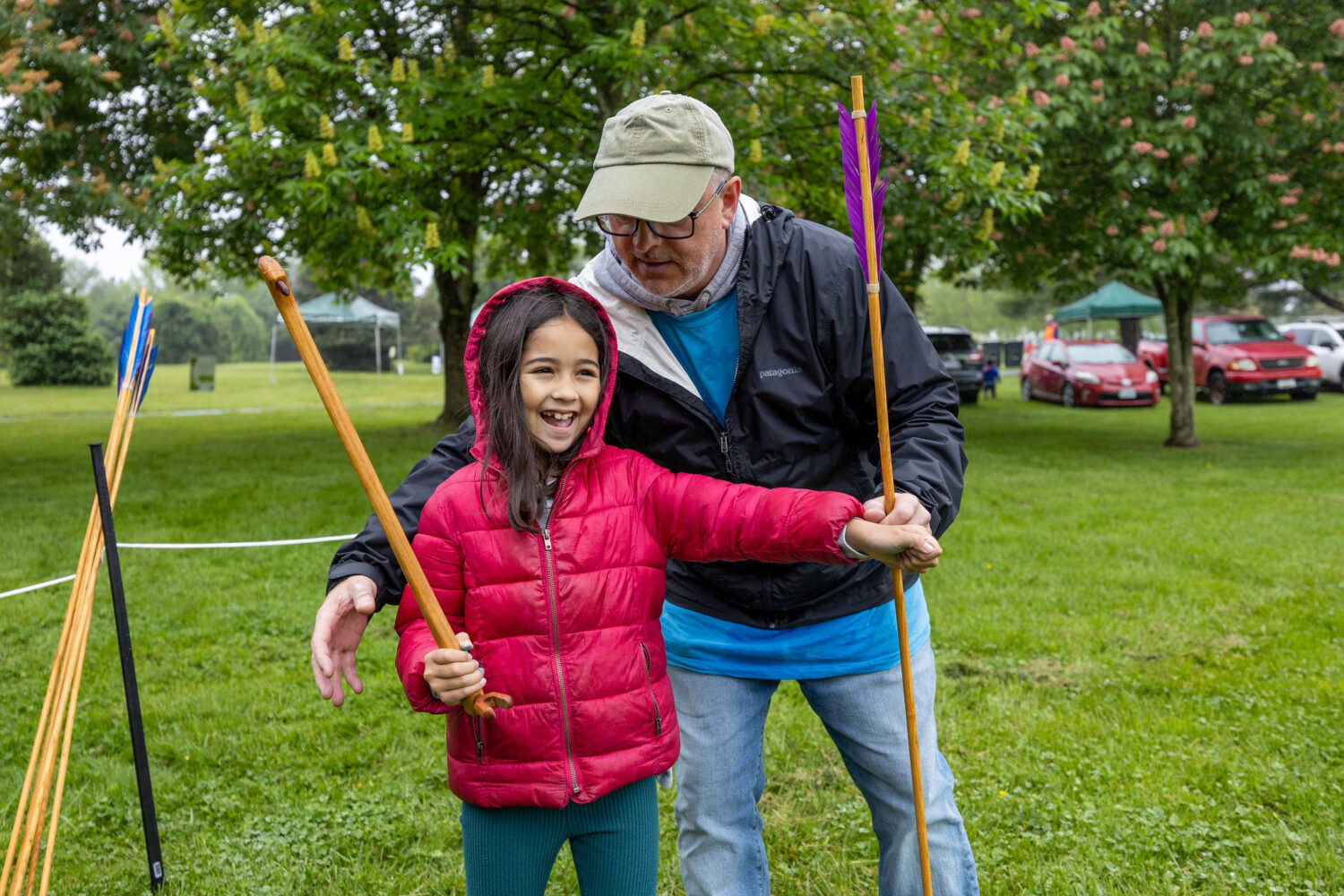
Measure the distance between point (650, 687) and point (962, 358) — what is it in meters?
21.9

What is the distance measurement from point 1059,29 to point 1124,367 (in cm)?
1007

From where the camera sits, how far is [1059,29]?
1162 centimetres

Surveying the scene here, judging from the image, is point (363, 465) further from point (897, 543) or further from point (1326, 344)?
point (1326, 344)

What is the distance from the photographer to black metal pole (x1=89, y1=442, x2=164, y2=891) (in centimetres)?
268

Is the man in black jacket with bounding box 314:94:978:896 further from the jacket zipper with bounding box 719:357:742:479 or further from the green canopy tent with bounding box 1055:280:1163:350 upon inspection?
the green canopy tent with bounding box 1055:280:1163:350

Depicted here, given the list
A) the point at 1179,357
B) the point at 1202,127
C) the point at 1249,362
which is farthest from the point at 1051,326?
the point at 1202,127

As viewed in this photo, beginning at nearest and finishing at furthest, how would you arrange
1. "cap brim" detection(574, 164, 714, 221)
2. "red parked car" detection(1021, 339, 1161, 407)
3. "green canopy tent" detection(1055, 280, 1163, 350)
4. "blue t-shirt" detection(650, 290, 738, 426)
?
"cap brim" detection(574, 164, 714, 221) < "blue t-shirt" detection(650, 290, 738, 426) < "red parked car" detection(1021, 339, 1161, 407) < "green canopy tent" detection(1055, 280, 1163, 350)

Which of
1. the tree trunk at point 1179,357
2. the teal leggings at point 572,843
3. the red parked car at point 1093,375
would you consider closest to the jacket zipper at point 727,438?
the teal leggings at point 572,843

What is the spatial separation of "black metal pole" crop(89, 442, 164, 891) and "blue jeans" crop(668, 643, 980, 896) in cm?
154

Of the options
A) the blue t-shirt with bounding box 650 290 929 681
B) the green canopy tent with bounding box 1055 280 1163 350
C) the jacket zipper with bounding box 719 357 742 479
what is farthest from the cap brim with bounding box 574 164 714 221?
the green canopy tent with bounding box 1055 280 1163 350

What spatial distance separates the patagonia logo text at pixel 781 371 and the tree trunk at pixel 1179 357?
11159 millimetres

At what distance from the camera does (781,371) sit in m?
2.06

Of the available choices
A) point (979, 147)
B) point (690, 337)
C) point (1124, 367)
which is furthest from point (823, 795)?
point (1124, 367)

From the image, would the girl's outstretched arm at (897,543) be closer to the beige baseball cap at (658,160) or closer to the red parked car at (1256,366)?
the beige baseball cap at (658,160)
